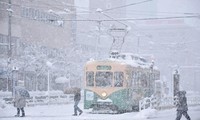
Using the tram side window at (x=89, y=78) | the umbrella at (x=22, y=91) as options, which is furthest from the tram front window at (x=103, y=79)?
the umbrella at (x=22, y=91)

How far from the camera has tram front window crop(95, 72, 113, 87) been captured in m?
21.3

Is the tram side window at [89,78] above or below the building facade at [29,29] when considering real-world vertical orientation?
below

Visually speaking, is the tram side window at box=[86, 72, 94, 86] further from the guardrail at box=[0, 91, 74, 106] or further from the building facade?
the building facade

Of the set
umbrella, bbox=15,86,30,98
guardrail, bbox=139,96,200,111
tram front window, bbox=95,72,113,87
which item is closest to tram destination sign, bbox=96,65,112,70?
tram front window, bbox=95,72,113,87

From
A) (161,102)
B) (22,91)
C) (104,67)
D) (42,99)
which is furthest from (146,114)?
(42,99)

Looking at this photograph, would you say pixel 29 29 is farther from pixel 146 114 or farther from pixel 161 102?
pixel 146 114

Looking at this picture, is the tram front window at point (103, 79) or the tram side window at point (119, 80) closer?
the tram side window at point (119, 80)

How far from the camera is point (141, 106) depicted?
21.4 m

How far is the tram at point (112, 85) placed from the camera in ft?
69.1

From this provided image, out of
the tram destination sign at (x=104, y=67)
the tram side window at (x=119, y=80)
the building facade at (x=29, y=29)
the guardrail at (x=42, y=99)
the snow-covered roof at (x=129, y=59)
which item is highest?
the building facade at (x=29, y=29)

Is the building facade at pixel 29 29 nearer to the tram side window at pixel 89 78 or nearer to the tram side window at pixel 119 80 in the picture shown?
the tram side window at pixel 89 78

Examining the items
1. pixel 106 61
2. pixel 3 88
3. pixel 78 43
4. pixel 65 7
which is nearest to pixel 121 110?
pixel 106 61

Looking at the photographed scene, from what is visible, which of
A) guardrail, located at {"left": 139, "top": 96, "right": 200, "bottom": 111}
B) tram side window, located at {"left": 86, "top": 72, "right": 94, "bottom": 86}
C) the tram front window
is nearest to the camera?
the tram front window

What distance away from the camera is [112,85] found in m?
21.1
